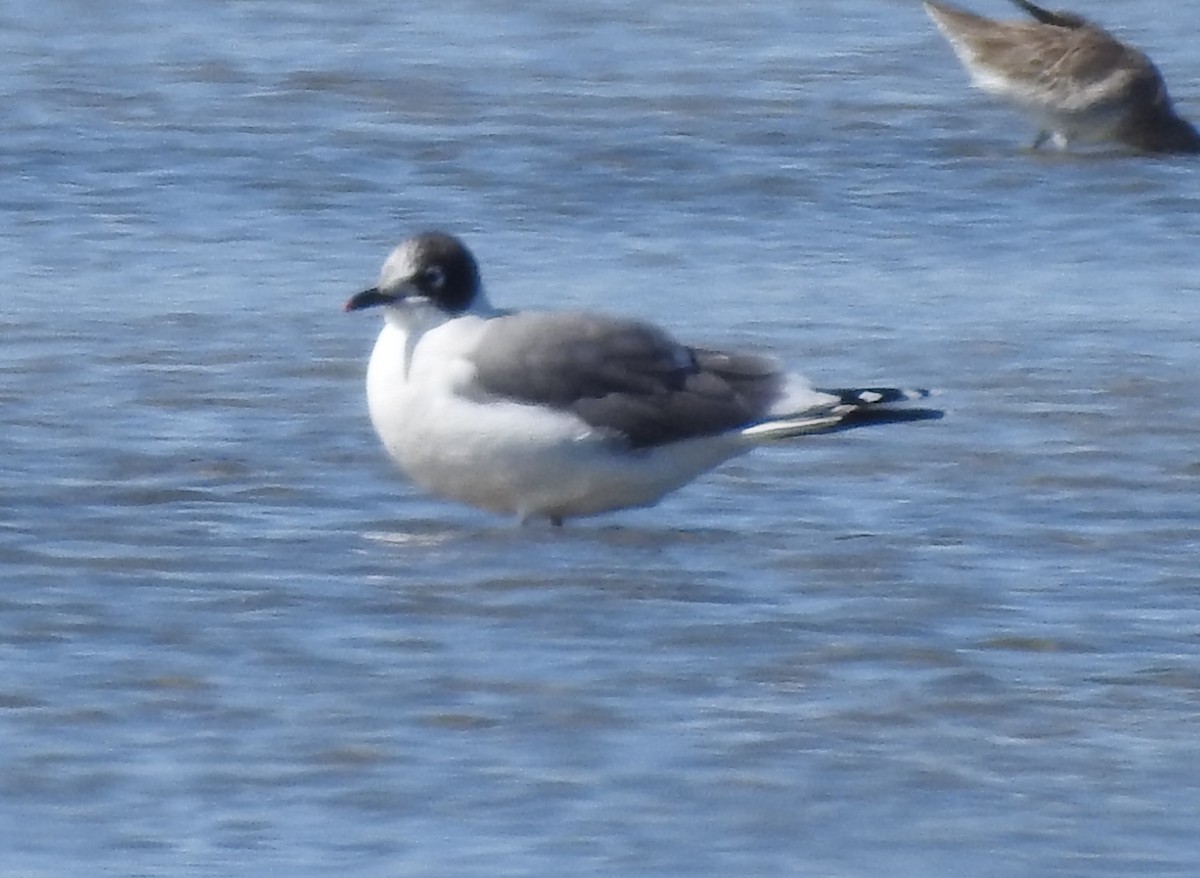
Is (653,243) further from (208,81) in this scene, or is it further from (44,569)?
(44,569)

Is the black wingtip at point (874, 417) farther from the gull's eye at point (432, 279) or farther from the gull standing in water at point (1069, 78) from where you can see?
the gull standing in water at point (1069, 78)

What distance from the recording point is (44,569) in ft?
22.8

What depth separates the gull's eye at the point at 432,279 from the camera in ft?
25.0

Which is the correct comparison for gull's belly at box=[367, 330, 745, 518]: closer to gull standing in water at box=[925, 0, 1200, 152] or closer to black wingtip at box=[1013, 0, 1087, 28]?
gull standing in water at box=[925, 0, 1200, 152]

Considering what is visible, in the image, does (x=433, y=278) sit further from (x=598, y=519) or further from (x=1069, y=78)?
(x=1069, y=78)

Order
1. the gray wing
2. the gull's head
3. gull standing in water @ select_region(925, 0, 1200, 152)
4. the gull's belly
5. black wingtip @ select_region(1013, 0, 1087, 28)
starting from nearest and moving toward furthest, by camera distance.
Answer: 1. the gull's belly
2. the gray wing
3. the gull's head
4. gull standing in water @ select_region(925, 0, 1200, 152)
5. black wingtip @ select_region(1013, 0, 1087, 28)

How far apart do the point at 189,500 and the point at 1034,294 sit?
11.2ft

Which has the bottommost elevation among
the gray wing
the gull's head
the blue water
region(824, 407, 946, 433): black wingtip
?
the blue water

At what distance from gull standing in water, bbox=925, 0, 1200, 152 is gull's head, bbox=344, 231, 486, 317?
552 cm

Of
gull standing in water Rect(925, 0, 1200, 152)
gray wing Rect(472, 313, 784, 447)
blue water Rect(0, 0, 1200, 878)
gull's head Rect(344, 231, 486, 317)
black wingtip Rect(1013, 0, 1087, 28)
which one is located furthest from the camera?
black wingtip Rect(1013, 0, 1087, 28)

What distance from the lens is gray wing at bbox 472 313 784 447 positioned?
745cm

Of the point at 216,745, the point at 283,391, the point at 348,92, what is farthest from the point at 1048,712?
the point at 348,92

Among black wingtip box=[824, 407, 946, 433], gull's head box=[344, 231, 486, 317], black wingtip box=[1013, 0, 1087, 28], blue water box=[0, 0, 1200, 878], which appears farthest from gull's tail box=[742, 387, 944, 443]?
black wingtip box=[1013, 0, 1087, 28]

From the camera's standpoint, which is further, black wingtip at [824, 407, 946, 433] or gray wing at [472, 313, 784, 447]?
black wingtip at [824, 407, 946, 433]
